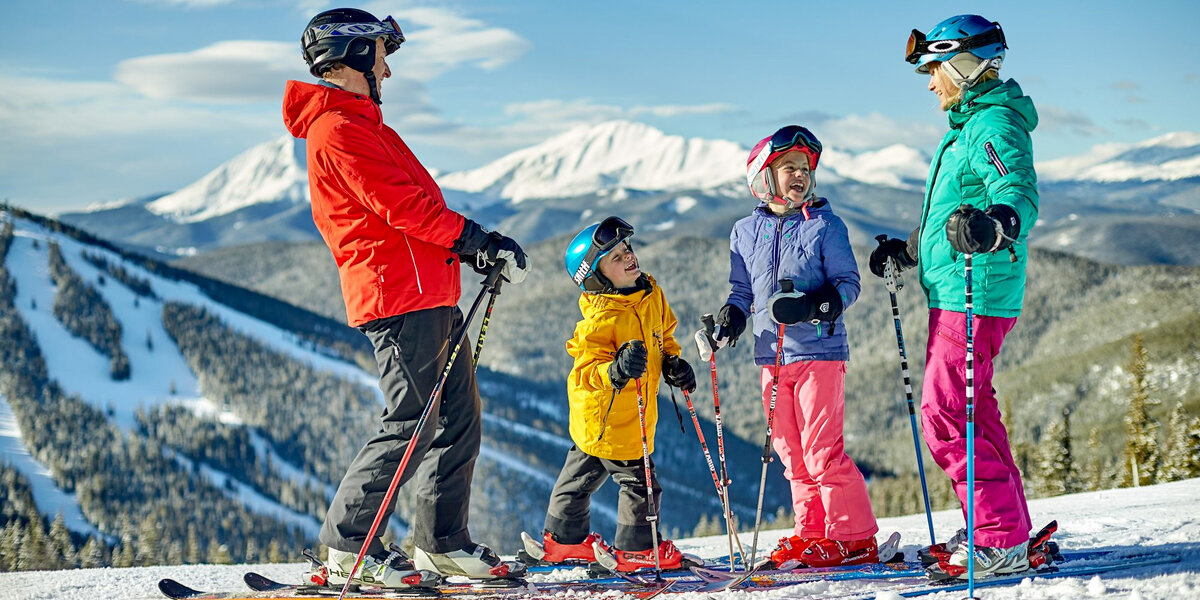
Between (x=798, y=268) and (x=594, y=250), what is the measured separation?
1224 millimetres

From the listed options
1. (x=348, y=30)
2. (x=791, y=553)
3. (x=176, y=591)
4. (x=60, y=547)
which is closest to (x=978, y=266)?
(x=791, y=553)

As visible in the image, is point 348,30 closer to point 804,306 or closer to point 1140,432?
point 804,306

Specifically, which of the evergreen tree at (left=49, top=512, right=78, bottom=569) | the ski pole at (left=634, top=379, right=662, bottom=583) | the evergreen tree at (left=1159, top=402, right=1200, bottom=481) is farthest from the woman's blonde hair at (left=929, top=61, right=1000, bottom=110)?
the evergreen tree at (left=49, top=512, right=78, bottom=569)

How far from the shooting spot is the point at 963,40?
4668 millimetres

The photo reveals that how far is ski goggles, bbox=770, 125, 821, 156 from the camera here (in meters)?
5.25

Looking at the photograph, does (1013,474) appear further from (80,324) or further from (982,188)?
(80,324)

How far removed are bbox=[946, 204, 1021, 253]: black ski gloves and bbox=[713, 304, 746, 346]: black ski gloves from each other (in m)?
1.35

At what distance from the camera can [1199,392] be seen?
113500 mm

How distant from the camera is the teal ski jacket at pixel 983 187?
4387 mm

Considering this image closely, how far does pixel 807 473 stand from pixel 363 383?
146 metres

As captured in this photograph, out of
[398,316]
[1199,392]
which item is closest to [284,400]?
[1199,392]

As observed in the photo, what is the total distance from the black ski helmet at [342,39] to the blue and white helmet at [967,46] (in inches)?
118

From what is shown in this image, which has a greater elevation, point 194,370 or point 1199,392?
point 194,370

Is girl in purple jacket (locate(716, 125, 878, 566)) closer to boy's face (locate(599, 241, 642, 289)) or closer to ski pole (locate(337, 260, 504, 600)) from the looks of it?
boy's face (locate(599, 241, 642, 289))
